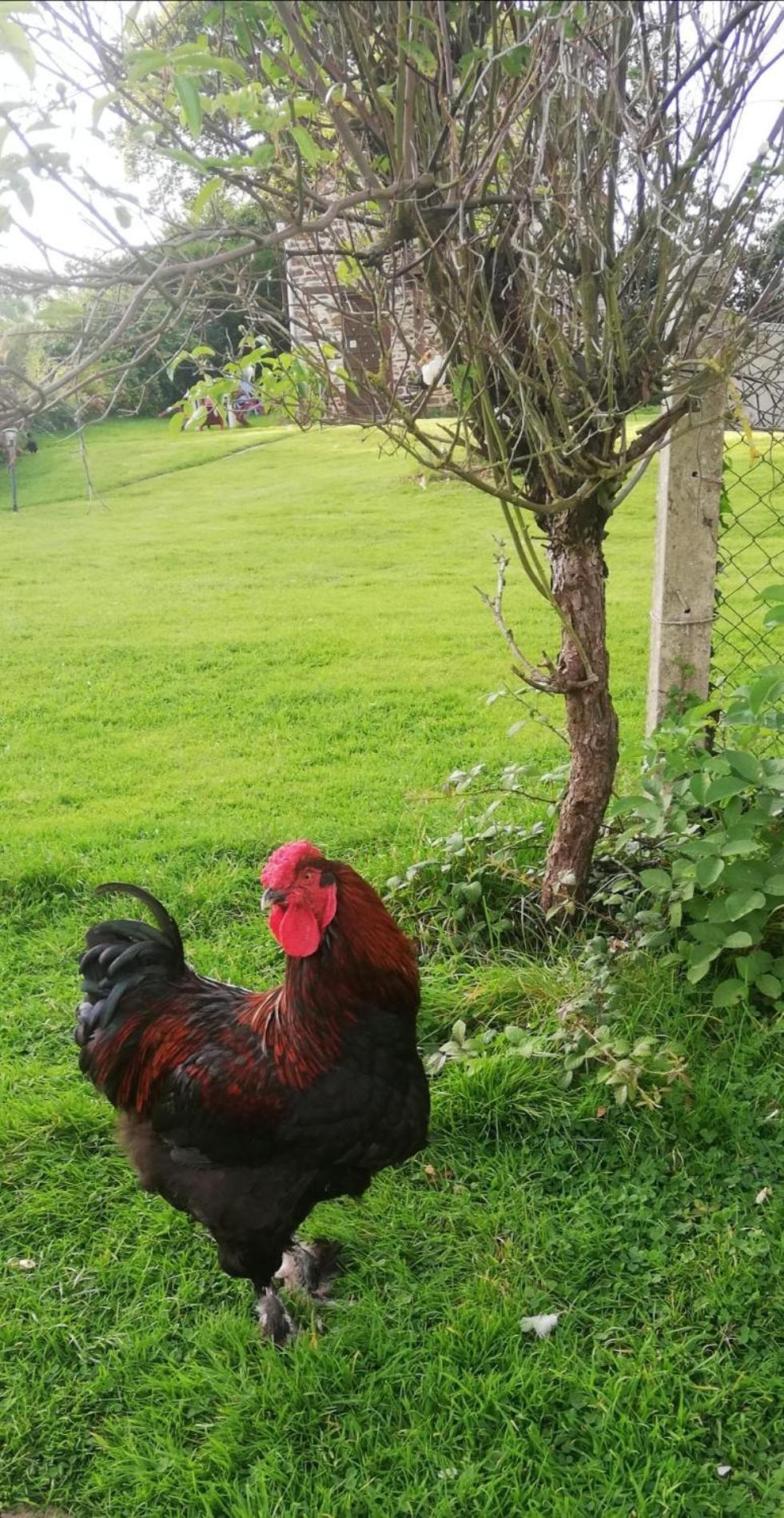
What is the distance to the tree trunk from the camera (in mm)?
3115

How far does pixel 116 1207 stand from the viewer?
9.41 feet

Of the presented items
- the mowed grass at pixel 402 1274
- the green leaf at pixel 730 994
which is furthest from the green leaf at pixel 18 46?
the green leaf at pixel 730 994

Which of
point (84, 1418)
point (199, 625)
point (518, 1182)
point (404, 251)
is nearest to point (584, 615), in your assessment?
point (404, 251)

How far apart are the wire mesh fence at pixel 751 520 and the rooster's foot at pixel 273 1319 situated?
93.0 inches

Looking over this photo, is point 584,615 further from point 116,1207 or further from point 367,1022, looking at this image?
point 116,1207

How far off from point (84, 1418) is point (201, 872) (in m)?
2.35

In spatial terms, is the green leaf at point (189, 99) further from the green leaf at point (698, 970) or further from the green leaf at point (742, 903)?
the green leaf at point (698, 970)

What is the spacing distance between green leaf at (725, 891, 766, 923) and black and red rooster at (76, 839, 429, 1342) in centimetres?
102

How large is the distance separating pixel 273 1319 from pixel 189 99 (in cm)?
259

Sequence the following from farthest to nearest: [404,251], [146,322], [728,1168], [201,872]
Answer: [201,872]
[728,1168]
[404,251]
[146,322]

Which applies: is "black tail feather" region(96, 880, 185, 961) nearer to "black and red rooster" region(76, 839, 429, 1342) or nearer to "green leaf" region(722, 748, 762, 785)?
"black and red rooster" region(76, 839, 429, 1342)

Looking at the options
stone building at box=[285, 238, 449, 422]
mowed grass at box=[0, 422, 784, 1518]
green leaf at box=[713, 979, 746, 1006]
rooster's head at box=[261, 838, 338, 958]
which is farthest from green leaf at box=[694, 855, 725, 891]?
stone building at box=[285, 238, 449, 422]

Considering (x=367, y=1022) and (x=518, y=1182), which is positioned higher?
(x=367, y=1022)

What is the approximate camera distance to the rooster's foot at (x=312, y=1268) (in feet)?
8.60
